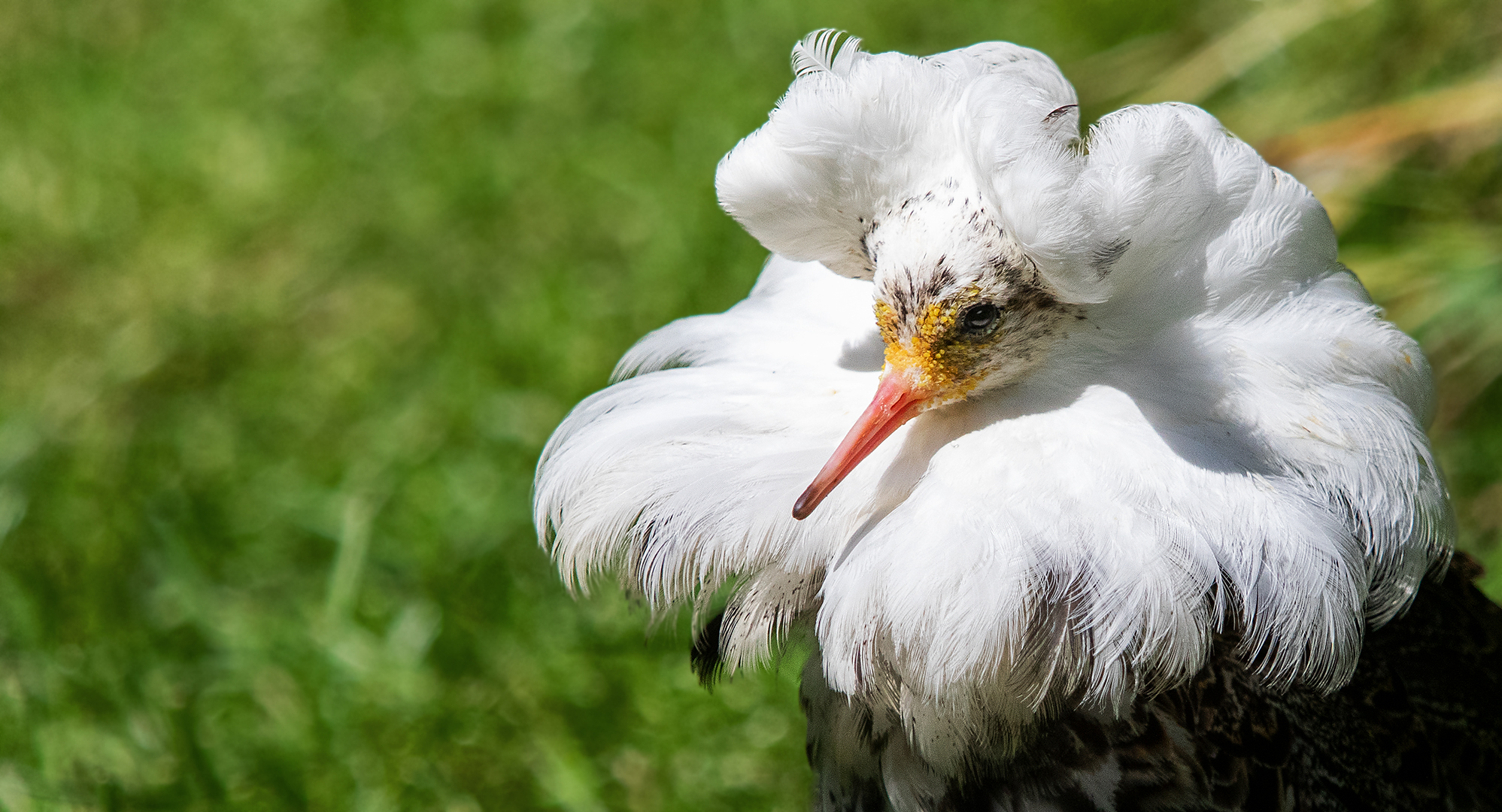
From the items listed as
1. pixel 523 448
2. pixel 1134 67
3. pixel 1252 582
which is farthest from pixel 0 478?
pixel 1134 67

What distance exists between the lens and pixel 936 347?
1492 mm

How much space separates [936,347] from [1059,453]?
188 millimetres

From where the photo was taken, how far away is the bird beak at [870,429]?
4.78ft

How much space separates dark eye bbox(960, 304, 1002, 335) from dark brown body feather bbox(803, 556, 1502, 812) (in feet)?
1.64

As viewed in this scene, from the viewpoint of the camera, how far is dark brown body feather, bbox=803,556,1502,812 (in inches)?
62.6

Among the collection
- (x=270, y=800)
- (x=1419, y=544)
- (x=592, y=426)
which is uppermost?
(x=592, y=426)

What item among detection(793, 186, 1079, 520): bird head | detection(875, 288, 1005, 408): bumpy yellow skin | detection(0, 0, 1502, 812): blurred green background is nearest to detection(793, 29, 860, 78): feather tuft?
detection(793, 186, 1079, 520): bird head

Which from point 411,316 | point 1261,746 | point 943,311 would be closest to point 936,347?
point 943,311

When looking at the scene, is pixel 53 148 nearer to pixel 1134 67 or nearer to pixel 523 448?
pixel 523 448

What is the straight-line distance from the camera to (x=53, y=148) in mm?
4582

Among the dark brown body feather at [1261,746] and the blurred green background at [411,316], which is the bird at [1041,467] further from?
the blurred green background at [411,316]

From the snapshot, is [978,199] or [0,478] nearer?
[978,199]

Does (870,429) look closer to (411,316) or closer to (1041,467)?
(1041,467)

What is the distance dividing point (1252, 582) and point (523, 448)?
2.30 meters
